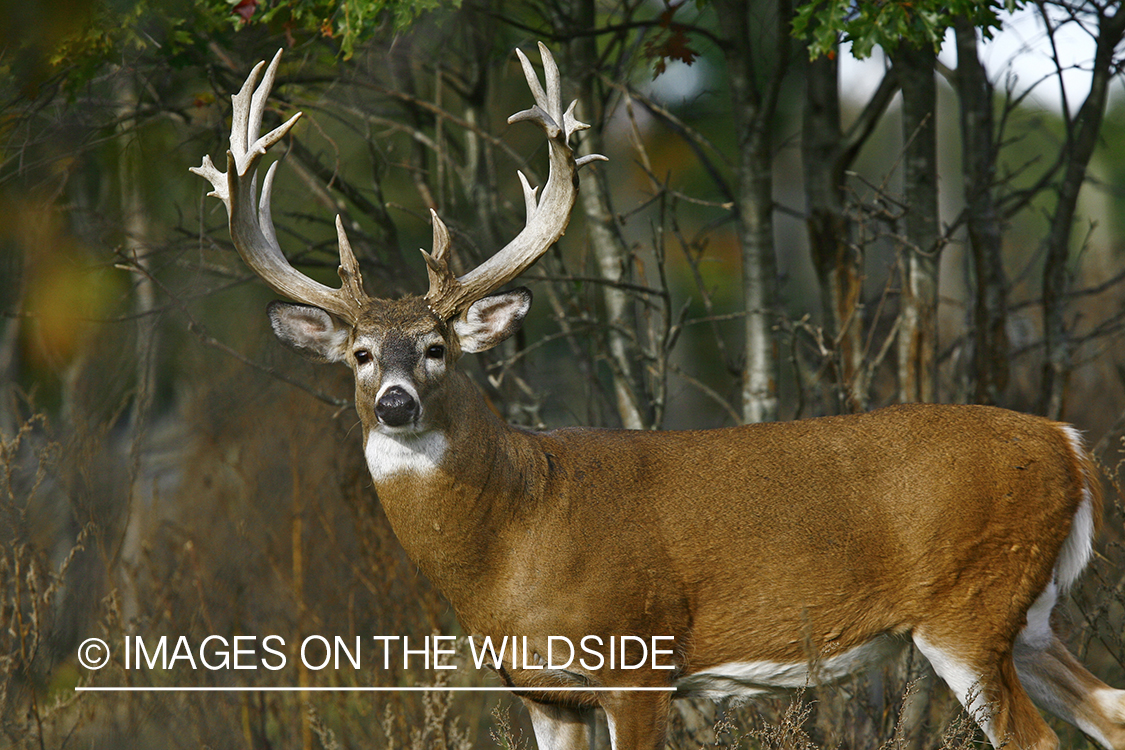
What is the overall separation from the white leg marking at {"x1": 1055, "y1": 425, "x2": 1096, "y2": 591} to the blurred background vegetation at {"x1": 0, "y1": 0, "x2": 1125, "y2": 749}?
223mm

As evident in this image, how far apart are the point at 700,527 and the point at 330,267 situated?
3.15 m

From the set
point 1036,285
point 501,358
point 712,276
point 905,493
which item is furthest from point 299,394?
point 712,276

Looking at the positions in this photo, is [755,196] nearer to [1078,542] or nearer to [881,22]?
[881,22]

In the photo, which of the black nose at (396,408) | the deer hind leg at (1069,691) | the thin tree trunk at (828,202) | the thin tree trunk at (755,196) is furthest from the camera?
the thin tree trunk at (828,202)

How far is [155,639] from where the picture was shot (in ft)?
17.2

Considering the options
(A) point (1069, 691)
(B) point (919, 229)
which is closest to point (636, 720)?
(A) point (1069, 691)

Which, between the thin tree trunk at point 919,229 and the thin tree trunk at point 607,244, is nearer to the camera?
the thin tree trunk at point 919,229

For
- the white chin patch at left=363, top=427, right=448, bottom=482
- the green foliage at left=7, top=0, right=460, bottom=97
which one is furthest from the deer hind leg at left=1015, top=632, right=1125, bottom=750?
the green foliage at left=7, top=0, right=460, bottom=97

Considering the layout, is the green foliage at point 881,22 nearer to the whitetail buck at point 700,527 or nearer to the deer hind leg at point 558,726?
the whitetail buck at point 700,527

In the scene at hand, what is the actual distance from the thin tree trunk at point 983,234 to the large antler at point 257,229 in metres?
3.76

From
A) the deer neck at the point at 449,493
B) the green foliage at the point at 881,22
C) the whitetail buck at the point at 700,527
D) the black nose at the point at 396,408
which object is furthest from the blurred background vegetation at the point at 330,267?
the black nose at the point at 396,408

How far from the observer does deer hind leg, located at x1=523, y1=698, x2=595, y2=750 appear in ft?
13.1

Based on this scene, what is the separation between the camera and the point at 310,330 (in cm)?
398

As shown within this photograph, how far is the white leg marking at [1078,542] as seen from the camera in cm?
387
